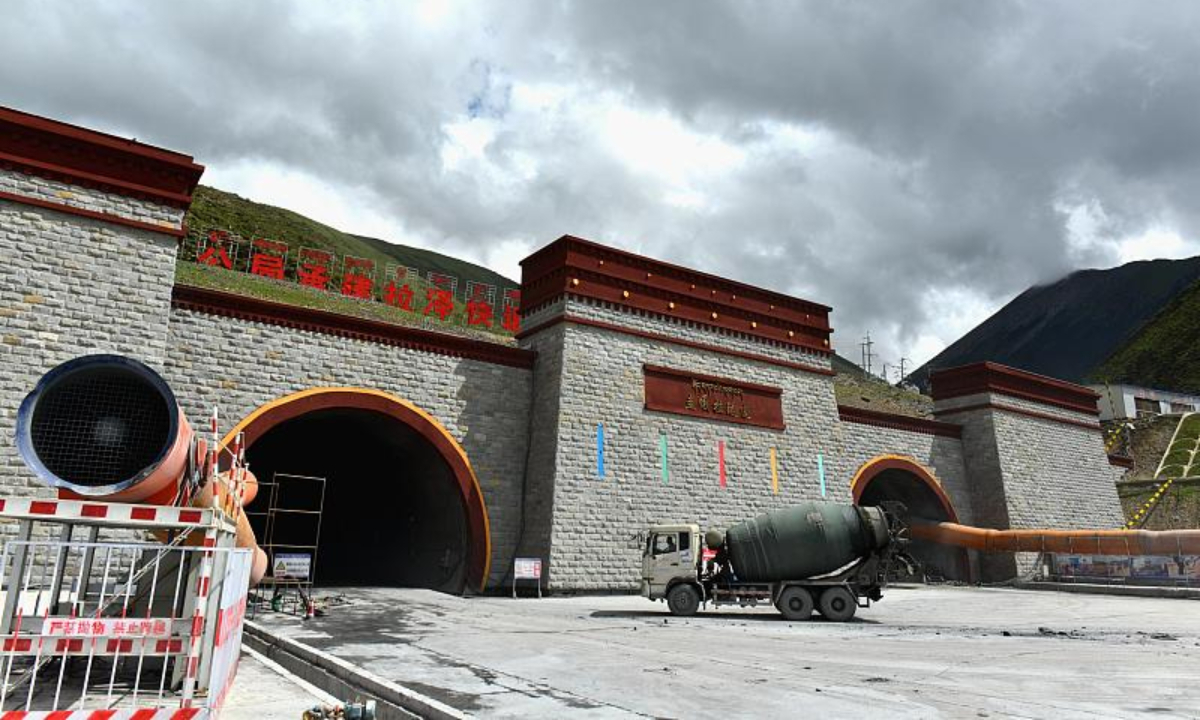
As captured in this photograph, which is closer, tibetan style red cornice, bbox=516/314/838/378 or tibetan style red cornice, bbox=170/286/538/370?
tibetan style red cornice, bbox=170/286/538/370

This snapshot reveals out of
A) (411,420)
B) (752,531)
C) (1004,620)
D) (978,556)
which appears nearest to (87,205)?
(411,420)

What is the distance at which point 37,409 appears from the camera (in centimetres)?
580

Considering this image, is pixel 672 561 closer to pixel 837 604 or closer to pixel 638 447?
pixel 837 604

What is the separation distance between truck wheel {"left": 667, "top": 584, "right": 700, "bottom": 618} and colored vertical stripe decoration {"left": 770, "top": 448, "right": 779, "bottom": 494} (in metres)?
8.81

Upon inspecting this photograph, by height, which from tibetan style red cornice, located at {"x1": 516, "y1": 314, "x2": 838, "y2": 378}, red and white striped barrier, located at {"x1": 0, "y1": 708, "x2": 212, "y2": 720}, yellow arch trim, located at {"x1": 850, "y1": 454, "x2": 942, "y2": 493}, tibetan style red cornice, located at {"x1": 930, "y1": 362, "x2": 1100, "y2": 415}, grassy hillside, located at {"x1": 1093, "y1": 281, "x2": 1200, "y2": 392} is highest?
grassy hillside, located at {"x1": 1093, "y1": 281, "x2": 1200, "y2": 392}

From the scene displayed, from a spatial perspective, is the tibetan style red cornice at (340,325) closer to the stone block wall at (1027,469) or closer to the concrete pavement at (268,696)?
the concrete pavement at (268,696)

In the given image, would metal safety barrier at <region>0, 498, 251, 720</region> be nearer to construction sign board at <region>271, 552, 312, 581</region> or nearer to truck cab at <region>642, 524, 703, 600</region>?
construction sign board at <region>271, 552, 312, 581</region>

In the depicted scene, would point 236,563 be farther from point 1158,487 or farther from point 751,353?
point 1158,487

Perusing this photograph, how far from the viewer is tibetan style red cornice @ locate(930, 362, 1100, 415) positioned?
33875 mm

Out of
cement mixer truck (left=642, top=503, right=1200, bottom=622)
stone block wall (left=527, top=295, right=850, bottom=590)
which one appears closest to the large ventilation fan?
cement mixer truck (left=642, top=503, right=1200, bottom=622)

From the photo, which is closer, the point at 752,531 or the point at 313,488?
the point at 752,531

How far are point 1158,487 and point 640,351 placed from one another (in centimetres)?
4023

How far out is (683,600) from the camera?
17594mm

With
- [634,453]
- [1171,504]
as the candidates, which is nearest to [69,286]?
[634,453]
